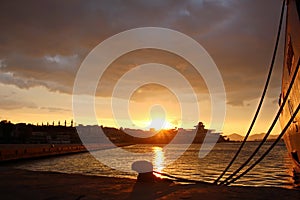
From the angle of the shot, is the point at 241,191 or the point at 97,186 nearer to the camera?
the point at 241,191

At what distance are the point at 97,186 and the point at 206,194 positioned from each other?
3.10m

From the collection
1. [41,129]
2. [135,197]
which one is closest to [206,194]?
[135,197]

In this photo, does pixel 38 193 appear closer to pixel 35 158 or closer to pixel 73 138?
pixel 35 158

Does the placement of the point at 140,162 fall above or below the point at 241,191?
above

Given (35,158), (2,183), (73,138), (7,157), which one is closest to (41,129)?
(73,138)

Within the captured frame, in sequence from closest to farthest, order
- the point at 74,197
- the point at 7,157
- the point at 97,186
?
the point at 74,197 → the point at 97,186 → the point at 7,157

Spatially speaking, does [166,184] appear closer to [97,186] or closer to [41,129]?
[97,186]

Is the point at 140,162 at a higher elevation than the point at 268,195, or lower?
higher

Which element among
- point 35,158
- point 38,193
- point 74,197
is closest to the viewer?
point 74,197

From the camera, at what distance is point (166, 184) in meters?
8.70

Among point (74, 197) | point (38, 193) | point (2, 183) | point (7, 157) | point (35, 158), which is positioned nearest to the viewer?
point (74, 197)

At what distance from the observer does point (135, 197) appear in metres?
6.76

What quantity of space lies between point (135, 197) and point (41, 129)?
184 metres

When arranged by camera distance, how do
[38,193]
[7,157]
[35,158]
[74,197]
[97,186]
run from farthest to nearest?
[35,158], [7,157], [97,186], [38,193], [74,197]
